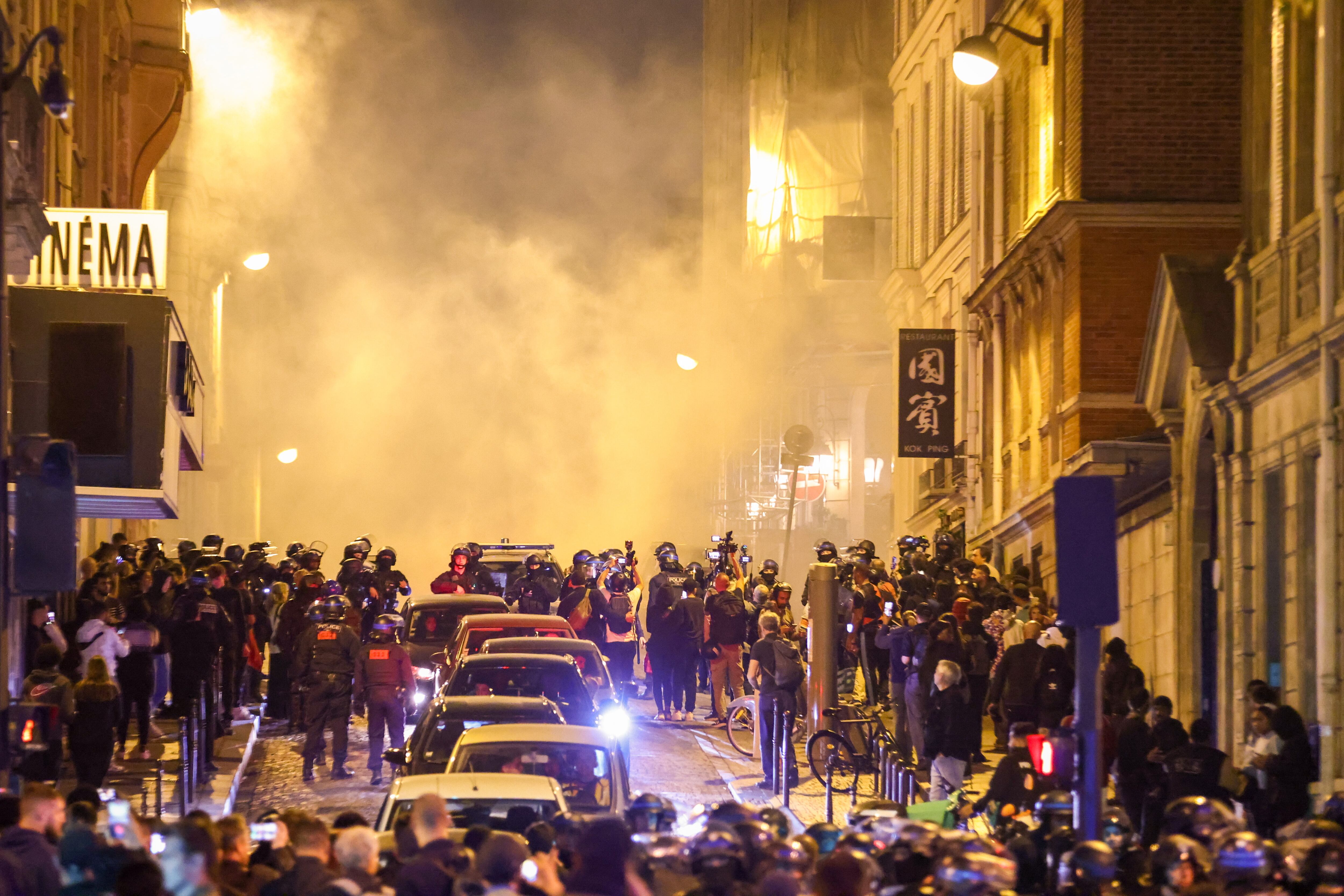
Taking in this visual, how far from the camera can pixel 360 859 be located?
836cm

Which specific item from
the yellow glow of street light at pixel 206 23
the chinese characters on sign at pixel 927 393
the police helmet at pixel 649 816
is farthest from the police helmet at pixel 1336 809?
the yellow glow of street light at pixel 206 23

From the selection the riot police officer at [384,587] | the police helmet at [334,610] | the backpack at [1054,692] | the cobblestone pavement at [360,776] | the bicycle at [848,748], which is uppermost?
the riot police officer at [384,587]

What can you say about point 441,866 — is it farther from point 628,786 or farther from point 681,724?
point 681,724

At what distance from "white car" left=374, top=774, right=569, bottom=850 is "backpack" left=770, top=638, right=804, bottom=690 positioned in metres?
7.19

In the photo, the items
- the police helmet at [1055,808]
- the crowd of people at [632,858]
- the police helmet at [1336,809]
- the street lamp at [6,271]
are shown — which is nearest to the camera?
the crowd of people at [632,858]

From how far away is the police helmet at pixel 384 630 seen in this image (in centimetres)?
1811

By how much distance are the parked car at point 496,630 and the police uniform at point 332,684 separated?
1.29 metres

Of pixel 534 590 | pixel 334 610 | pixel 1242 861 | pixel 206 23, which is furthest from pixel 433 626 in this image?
pixel 206 23

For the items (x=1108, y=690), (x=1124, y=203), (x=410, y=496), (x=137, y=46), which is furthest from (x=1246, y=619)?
(x=410, y=496)

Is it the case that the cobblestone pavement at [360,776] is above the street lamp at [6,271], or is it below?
below

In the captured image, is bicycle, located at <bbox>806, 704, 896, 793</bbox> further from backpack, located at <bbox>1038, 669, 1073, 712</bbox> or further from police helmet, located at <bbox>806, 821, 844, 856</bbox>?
police helmet, located at <bbox>806, 821, 844, 856</bbox>

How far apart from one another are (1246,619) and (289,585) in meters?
11.3

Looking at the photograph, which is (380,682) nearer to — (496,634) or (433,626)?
(496,634)

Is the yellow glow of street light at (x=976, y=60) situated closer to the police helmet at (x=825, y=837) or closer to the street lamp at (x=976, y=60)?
the street lamp at (x=976, y=60)
